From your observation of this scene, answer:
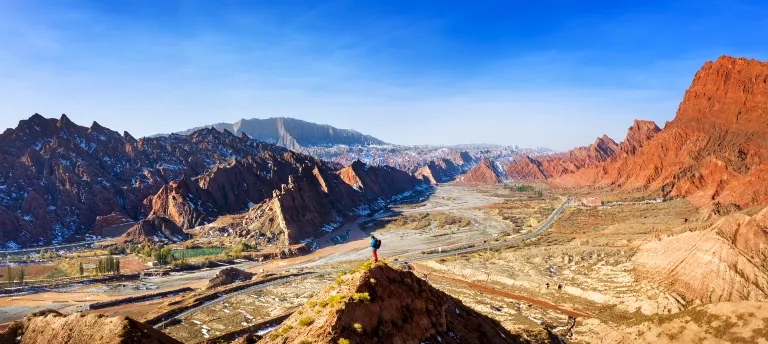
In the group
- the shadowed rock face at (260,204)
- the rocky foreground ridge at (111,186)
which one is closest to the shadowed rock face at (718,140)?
the shadowed rock face at (260,204)

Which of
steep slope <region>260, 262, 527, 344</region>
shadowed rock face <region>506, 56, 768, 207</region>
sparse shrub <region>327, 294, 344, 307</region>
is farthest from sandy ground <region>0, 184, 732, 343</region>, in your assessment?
sparse shrub <region>327, 294, 344, 307</region>

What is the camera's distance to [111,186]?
513ft

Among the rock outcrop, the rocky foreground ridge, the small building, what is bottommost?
the small building

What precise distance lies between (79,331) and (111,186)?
498ft

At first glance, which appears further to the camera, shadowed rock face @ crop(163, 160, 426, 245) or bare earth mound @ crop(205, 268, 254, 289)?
shadowed rock face @ crop(163, 160, 426, 245)

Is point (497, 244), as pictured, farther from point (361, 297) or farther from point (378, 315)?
point (361, 297)

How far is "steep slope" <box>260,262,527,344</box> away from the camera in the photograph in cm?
1825

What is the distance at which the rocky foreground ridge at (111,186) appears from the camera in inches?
5207

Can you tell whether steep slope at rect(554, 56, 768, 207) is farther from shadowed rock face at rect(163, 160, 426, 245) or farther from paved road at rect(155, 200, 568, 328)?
shadowed rock face at rect(163, 160, 426, 245)

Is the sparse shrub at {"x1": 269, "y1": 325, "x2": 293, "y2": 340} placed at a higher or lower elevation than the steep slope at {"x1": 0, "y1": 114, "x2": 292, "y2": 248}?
lower

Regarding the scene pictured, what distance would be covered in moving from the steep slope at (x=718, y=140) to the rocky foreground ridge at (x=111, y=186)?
4829 inches

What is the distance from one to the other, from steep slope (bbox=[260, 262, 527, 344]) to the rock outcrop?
390 ft

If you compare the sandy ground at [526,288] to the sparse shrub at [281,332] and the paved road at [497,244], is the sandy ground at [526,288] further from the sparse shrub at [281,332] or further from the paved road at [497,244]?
the sparse shrub at [281,332]

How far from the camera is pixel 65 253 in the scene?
113 meters
